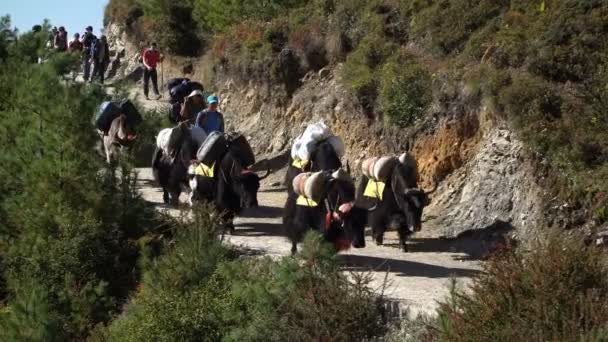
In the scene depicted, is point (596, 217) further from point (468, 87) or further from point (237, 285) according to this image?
point (237, 285)

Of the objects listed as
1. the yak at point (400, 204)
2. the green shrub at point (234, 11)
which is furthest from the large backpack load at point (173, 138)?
the green shrub at point (234, 11)

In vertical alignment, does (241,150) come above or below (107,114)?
below

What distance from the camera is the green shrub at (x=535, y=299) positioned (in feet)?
24.4

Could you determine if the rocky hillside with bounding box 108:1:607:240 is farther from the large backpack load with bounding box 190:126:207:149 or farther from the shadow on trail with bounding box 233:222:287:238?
the large backpack load with bounding box 190:126:207:149

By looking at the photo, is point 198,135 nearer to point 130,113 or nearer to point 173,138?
point 173,138

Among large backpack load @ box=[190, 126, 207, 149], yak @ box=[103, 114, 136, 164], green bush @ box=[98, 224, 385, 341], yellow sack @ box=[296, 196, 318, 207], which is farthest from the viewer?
yak @ box=[103, 114, 136, 164]

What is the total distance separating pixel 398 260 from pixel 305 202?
1594 millimetres

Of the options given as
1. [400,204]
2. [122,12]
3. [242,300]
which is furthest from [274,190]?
[122,12]

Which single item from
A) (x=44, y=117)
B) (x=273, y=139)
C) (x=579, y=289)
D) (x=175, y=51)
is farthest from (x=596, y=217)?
(x=175, y=51)

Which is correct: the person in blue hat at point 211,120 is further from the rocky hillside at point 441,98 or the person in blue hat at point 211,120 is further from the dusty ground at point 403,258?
the rocky hillside at point 441,98

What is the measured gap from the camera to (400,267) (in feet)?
41.4

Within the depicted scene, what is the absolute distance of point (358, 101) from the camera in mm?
18625

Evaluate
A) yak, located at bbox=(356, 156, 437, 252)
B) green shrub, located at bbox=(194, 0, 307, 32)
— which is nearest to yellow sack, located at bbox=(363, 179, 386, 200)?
yak, located at bbox=(356, 156, 437, 252)

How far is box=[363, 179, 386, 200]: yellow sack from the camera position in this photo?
1375 centimetres
